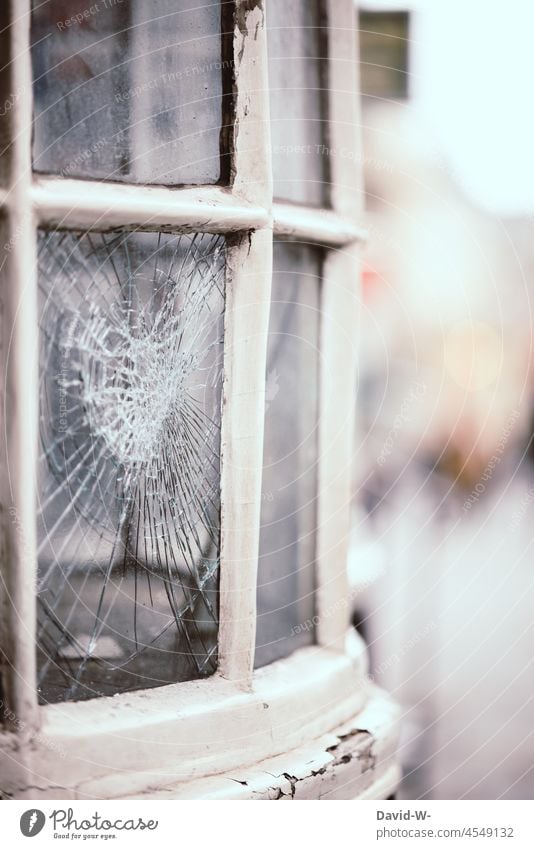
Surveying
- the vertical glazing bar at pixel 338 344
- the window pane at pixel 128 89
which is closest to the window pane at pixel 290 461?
the vertical glazing bar at pixel 338 344

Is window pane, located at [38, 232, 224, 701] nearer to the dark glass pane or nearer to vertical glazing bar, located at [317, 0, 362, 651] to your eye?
vertical glazing bar, located at [317, 0, 362, 651]

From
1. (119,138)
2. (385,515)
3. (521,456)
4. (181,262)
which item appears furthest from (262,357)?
(385,515)

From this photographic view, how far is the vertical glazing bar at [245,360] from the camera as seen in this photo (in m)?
0.61

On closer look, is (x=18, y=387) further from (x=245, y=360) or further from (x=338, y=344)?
(x=338, y=344)

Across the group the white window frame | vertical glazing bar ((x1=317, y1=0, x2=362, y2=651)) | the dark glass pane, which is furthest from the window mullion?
the dark glass pane

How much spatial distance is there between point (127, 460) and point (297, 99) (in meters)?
0.34

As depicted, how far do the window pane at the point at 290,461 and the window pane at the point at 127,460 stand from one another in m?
0.06

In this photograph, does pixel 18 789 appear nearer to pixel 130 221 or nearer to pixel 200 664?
pixel 200 664

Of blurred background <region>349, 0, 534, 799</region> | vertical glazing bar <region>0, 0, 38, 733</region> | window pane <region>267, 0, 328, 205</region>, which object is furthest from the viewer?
blurred background <region>349, 0, 534, 799</region>

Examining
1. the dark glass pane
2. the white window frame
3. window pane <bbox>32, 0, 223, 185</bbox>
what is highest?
the dark glass pane

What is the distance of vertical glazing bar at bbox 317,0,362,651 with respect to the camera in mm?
688

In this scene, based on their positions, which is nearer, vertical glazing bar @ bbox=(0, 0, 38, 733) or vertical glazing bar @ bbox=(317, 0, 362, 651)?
vertical glazing bar @ bbox=(0, 0, 38, 733)

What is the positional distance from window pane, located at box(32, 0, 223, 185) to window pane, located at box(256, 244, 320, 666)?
123mm

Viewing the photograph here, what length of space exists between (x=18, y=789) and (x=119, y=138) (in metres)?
0.49
